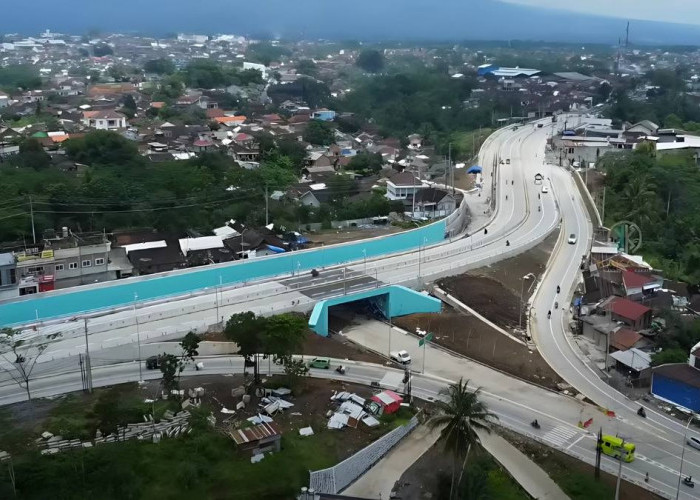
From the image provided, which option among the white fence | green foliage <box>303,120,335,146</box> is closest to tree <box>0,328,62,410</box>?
the white fence

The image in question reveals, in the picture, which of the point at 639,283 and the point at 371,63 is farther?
the point at 371,63

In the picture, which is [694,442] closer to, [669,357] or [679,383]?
[679,383]

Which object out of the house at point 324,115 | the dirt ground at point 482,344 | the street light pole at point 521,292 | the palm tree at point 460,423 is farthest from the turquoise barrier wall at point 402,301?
the house at point 324,115

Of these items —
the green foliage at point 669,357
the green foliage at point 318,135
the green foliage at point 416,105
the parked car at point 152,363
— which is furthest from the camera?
the green foliage at point 416,105

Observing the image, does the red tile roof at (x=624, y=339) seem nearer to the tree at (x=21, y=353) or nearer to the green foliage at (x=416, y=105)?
the tree at (x=21, y=353)

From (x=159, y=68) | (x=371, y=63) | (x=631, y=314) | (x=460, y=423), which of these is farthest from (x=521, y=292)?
(x=371, y=63)

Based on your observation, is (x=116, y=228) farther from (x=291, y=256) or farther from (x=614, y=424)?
(x=614, y=424)
